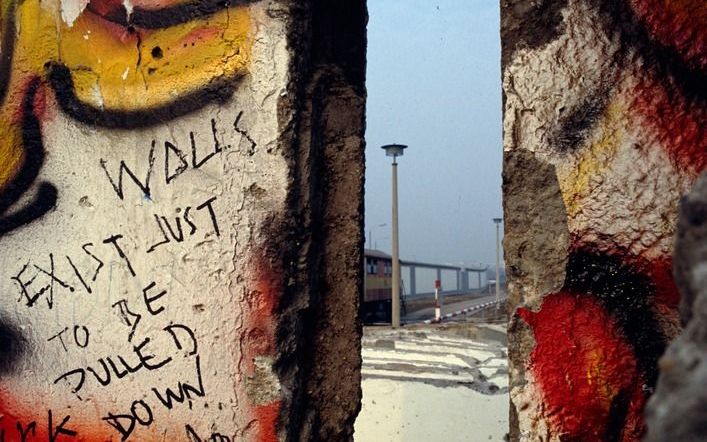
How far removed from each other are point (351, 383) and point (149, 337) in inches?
22.8

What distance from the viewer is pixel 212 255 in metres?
2.06

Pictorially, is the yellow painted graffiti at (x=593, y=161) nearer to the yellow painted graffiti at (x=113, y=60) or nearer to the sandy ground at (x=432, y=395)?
the yellow painted graffiti at (x=113, y=60)

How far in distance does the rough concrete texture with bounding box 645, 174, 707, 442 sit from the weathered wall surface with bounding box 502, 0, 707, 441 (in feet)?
3.17

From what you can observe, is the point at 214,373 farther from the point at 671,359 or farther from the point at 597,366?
the point at 671,359

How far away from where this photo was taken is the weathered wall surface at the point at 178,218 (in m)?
2.04

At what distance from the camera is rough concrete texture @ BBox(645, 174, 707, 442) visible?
21.0 inches

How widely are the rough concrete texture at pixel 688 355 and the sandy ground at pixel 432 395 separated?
3.51 meters

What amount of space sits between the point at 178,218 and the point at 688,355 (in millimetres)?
1705

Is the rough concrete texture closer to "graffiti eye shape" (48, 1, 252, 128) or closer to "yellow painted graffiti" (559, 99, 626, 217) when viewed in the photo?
"yellow painted graffiti" (559, 99, 626, 217)

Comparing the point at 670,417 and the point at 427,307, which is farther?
the point at 427,307

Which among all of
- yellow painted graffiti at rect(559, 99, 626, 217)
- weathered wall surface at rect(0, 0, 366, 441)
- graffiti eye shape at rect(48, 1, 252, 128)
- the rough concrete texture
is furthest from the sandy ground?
the rough concrete texture

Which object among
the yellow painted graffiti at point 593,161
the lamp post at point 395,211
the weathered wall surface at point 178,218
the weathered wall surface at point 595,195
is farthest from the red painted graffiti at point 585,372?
the lamp post at point 395,211

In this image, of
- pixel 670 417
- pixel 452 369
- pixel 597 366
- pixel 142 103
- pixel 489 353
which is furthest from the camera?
pixel 489 353

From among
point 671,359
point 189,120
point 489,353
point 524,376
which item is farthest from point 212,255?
point 489,353
